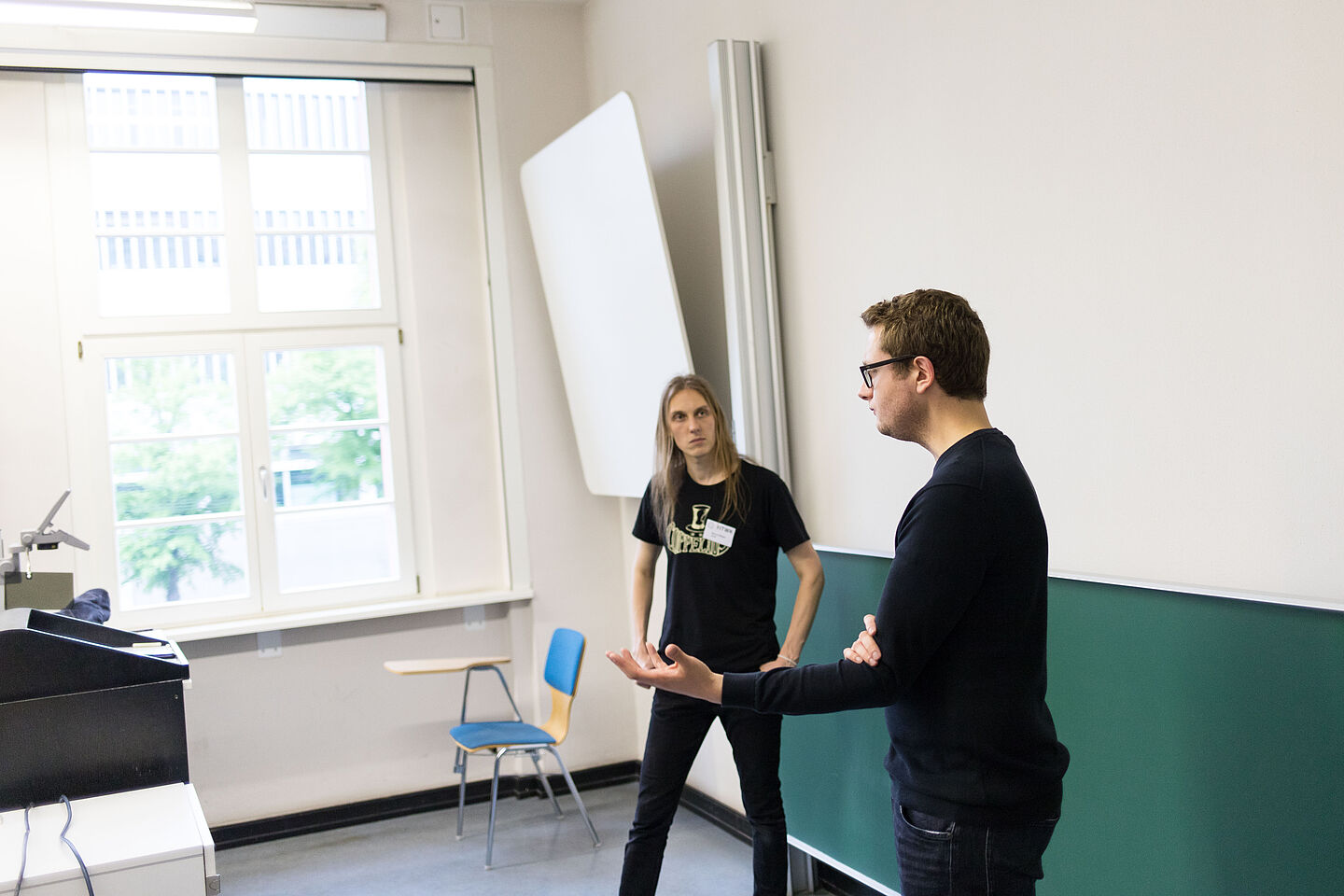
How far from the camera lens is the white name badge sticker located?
2916 millimetres

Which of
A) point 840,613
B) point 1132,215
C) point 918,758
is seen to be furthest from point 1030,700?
point 840,613

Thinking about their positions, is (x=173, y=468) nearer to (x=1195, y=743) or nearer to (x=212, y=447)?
(x=212, y=447)

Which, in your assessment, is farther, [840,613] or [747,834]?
[747,834]

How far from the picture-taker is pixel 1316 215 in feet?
5.95

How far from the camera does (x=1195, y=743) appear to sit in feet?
6.38

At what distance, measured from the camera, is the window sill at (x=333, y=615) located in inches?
169

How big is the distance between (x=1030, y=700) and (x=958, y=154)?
1.59m

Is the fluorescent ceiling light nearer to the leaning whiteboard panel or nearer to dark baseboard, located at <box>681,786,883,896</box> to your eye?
the leaning whiteboard panel

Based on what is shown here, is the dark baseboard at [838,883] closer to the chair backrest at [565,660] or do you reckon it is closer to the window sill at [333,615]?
the chair backrest at [565,660]

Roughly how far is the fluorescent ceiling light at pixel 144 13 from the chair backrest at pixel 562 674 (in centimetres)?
252

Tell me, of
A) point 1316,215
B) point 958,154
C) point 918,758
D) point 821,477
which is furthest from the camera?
point 821,477

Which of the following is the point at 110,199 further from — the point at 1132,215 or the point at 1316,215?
the point at 1316,215

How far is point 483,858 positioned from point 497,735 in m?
0.45

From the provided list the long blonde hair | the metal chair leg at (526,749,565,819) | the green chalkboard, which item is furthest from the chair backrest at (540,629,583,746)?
the green chalkboard
